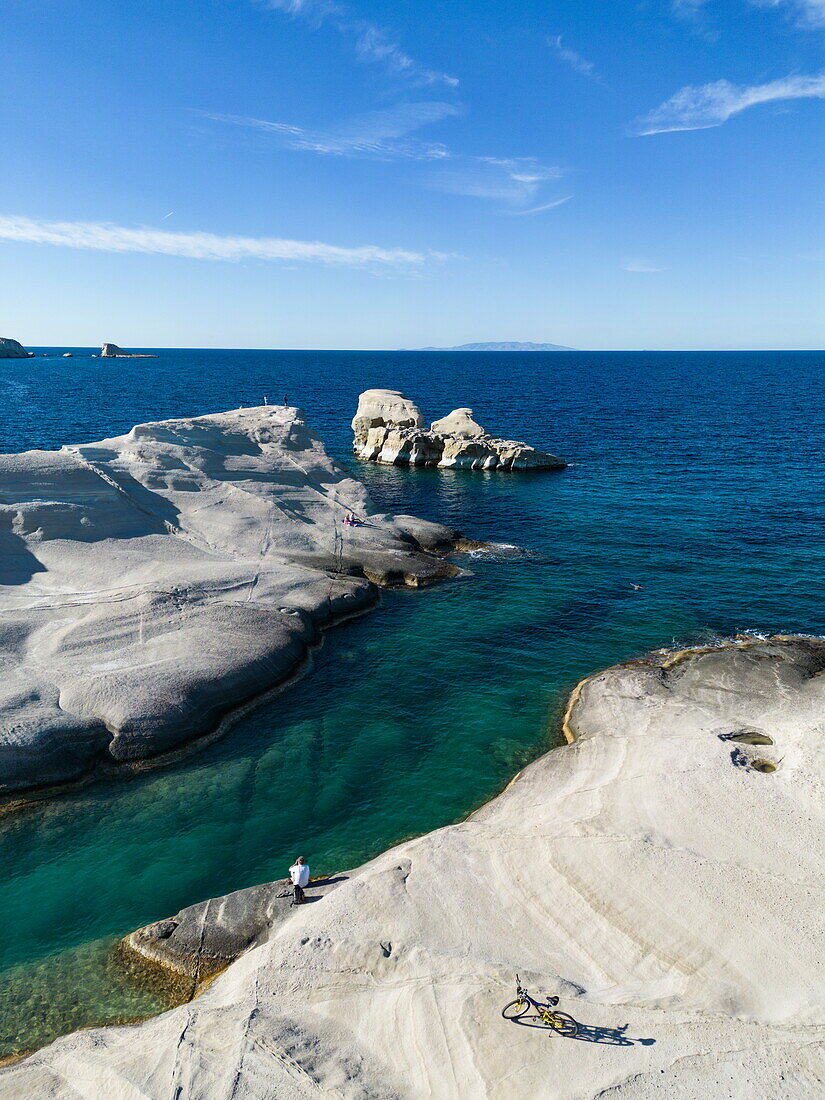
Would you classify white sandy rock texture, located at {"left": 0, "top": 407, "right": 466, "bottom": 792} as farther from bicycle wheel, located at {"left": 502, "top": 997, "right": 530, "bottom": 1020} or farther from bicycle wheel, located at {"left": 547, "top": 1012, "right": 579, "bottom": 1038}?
bicycle wheel, located at {"left": 547, "top": 1012, "right": 579, "bottom": 1038}

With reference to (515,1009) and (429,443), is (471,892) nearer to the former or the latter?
(515,1009)

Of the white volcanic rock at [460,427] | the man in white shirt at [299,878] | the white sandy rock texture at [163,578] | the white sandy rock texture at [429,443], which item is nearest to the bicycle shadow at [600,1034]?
the man in white shirt at [299,878]

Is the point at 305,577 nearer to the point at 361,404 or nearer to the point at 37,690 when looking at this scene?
the point at 37,690

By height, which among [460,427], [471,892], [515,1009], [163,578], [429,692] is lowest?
[471,892]

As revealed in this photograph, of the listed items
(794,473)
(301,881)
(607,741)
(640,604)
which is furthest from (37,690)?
(794,473)

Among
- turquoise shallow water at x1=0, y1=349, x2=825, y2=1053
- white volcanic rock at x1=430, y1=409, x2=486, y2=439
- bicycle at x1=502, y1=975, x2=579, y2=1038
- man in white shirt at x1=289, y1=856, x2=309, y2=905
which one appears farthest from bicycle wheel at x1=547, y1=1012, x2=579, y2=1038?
white volcanic rock at x1=430, y1=409, x2=486, y2=439

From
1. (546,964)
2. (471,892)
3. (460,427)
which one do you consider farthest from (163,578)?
(460,427)
